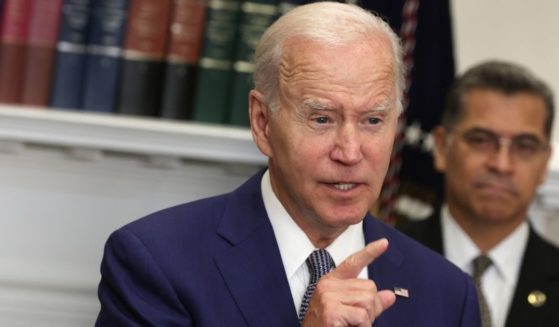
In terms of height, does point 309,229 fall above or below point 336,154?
below

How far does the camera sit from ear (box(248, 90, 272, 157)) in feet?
7.62

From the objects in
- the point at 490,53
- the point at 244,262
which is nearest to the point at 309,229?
the point at 244,262

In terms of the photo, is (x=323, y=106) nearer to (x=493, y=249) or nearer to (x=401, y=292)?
(x=401, y=292)

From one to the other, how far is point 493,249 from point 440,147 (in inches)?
12.5

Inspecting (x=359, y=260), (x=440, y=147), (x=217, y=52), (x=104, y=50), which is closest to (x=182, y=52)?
(x=217, y=52)

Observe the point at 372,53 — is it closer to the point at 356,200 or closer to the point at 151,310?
the point at 356,200

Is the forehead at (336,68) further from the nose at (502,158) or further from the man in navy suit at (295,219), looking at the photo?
the nose at (502,158)

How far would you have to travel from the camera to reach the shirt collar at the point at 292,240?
230 centimetres

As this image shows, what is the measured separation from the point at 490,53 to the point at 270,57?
168cm

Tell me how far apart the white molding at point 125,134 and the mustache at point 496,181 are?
0.58 m

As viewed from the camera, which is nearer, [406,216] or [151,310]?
[151,310]

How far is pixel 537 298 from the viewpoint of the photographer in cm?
322

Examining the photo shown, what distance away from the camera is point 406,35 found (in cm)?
342

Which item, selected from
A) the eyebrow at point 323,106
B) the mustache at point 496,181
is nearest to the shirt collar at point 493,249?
the mustache at point 496,181
